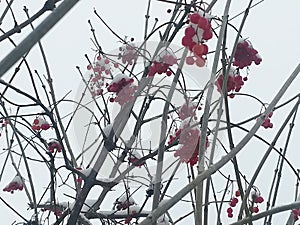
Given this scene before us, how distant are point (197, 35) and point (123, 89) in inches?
21.0

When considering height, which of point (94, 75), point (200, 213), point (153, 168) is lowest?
point (200, 213)

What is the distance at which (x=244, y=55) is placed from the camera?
161cm

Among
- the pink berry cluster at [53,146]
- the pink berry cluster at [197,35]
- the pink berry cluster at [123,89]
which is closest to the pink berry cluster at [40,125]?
the pink berry cluster at [53,146]

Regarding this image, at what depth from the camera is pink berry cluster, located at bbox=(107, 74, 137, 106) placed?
1.66 m

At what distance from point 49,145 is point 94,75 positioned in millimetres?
396

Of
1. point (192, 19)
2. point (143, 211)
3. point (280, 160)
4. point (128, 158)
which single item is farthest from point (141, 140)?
point (192, 19)

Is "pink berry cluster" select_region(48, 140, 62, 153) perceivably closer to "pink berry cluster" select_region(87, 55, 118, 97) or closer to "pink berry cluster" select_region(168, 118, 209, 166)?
"pink berry cluster" select_region(87, 55, 118, 97)

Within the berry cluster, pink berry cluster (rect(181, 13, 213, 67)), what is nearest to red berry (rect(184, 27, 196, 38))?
pink berry cluster (rect(181, 13, 213, 67))

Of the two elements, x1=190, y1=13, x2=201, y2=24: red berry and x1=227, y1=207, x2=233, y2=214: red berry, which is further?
x1=227, y1=207, x2=233, y2=214: red berry

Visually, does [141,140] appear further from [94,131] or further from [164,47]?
[164,47]

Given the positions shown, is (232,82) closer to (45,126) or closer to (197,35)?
(197,35)

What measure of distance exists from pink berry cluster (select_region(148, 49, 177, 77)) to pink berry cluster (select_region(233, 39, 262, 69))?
8.9 inches

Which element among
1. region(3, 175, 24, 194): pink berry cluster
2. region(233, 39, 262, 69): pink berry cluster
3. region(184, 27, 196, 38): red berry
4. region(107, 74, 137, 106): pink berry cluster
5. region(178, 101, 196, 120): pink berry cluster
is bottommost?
region(184, 27, 196, 38): red berry

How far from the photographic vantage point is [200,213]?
1.11m
